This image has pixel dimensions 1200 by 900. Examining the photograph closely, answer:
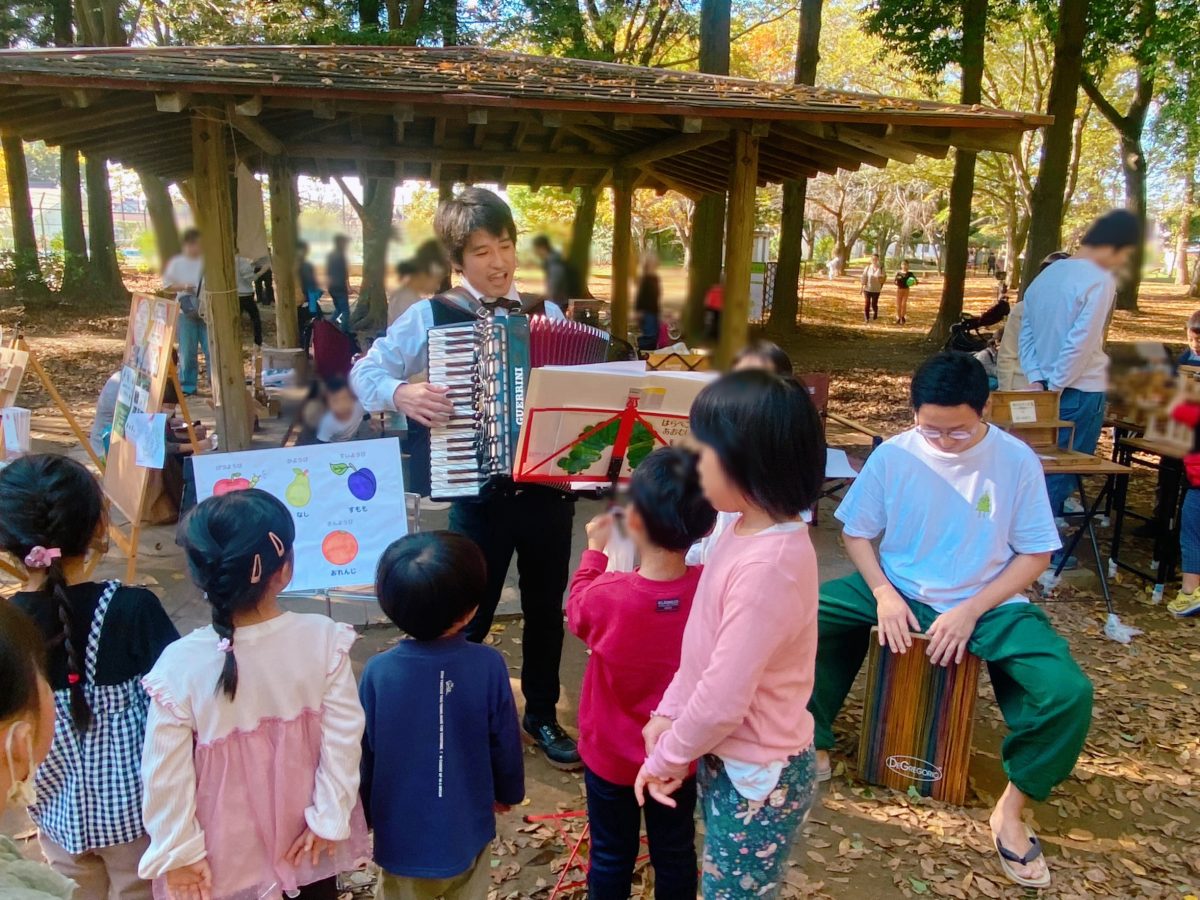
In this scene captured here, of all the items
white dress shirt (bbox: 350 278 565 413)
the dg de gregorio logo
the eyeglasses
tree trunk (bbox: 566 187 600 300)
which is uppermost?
tree trunk (bbox: 566 187 600 300)

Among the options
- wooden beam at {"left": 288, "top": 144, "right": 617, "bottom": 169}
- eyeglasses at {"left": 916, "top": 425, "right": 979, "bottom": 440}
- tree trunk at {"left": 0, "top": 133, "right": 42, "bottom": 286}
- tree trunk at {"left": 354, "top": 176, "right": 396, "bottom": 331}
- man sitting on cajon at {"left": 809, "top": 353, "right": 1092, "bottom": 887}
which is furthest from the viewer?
tree trunk at {"left": 0, "top": 133, "right": 42, "bottom": 286}

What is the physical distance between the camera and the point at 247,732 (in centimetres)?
175

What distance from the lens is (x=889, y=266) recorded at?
3.84ft

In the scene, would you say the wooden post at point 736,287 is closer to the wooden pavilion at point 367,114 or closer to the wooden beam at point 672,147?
the wooden pavilion at point 367,114

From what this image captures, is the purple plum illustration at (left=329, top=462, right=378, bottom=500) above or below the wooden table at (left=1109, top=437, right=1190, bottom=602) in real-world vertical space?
above

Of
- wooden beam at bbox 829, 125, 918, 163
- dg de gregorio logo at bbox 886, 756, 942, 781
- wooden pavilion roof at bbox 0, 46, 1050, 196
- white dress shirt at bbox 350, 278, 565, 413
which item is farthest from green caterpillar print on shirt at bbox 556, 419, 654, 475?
wooden beam at bbox 829, 125, 918, 163

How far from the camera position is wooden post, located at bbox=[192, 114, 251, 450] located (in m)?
4.33

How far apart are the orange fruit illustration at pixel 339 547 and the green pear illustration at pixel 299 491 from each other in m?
0.20

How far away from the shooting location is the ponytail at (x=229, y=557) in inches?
66.4

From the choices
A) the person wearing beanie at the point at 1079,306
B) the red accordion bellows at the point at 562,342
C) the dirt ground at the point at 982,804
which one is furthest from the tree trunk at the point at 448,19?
the person wearing beanie at the point at 1079,306

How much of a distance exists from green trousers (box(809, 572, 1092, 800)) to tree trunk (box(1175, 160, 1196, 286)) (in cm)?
200

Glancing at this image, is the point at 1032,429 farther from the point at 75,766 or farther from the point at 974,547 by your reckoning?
the point at 75,766

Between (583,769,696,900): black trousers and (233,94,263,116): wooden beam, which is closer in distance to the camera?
(583,769,696,900): black trousers

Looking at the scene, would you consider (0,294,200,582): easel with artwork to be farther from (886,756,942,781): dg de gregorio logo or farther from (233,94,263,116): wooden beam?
(886,756,942,781): dg de gregorio logo
